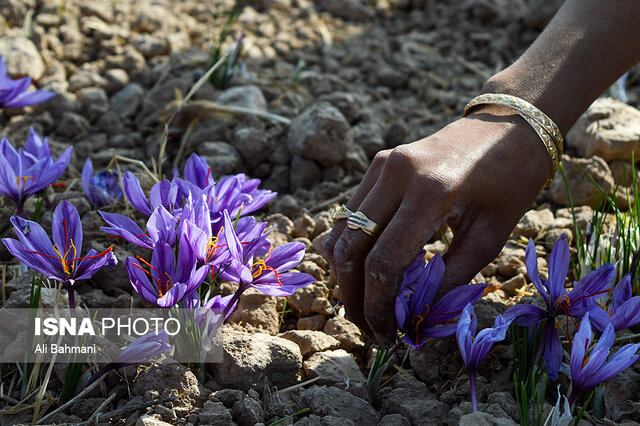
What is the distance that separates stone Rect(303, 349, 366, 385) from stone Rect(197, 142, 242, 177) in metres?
1.00

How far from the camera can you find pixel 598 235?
6.01 feet

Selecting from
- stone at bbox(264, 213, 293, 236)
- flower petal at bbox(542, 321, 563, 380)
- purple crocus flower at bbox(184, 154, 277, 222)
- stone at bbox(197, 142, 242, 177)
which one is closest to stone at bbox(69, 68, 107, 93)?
stone at bbox(197, 142, 242, 177)

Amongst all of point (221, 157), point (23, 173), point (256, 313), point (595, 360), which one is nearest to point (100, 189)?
point (23, 173)

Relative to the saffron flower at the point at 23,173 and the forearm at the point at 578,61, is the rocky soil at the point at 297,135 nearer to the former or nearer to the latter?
the saffron flower at the point at 23,173

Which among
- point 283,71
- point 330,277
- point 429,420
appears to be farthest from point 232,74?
point 429,420

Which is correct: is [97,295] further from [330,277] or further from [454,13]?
[454,13]

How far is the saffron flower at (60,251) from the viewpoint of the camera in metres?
1.49

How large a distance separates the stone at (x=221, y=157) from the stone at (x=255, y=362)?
3.10ft

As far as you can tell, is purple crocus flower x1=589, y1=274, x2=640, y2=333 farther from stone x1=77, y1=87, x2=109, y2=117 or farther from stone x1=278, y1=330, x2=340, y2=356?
stone x1=77, y1=87, x2=109, y2=117

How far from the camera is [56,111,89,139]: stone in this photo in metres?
2.87

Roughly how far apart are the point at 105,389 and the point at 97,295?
13.5 inches

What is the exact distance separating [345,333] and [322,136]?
0.95 metres

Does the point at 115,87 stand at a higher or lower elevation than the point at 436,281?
lower

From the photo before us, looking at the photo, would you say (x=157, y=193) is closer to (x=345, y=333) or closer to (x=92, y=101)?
(x=345, y=333)
